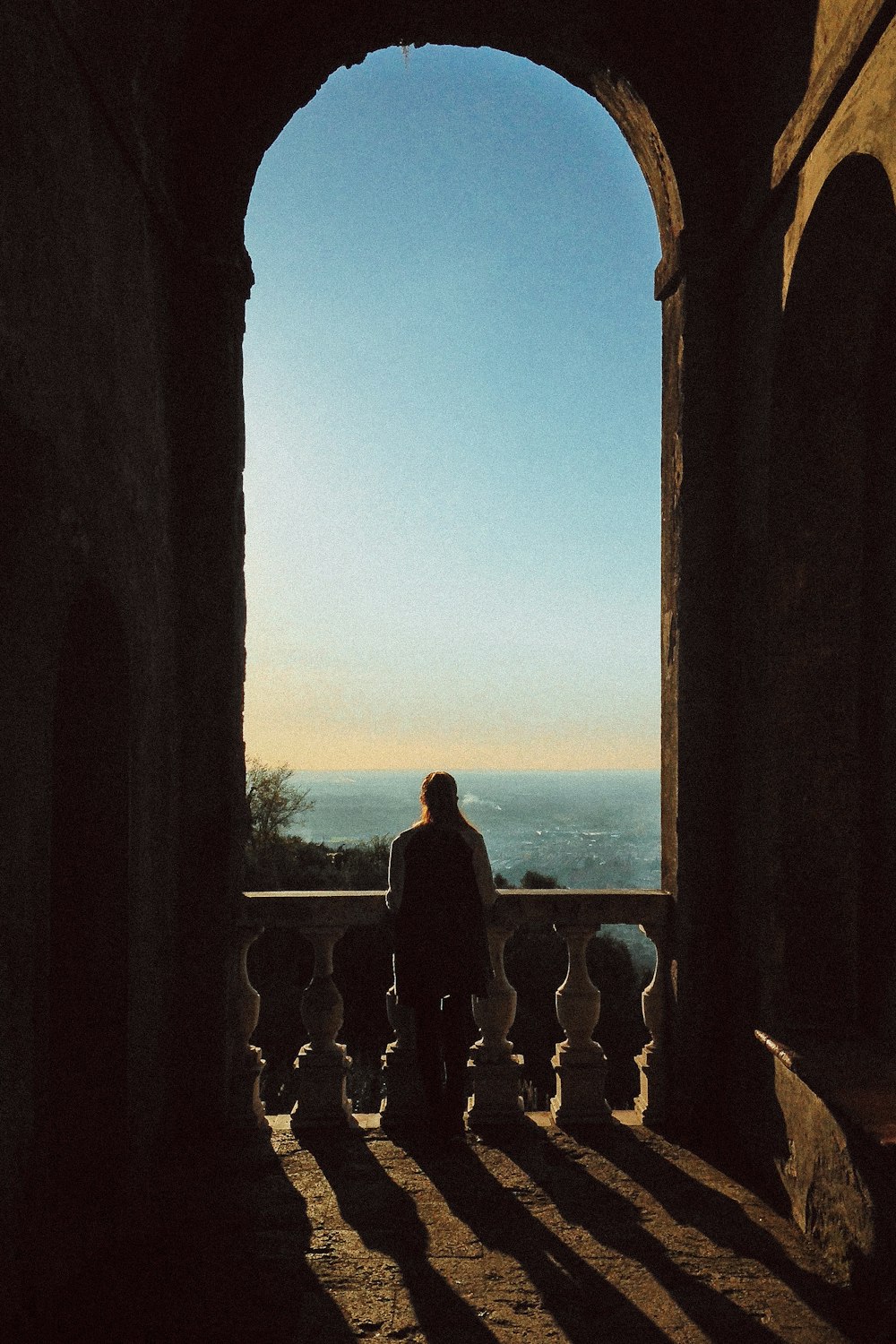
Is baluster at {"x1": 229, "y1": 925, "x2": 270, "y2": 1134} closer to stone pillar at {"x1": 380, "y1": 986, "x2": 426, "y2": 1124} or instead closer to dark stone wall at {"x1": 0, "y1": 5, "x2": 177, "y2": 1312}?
A: dark stone wall at {"x1": 0, "y1": 5, "x2": 177, "y2": 1312}

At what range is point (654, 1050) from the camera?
15.2ft

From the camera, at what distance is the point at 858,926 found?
13.2ft

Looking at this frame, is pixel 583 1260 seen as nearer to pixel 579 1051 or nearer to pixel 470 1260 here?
pixel 470 1260

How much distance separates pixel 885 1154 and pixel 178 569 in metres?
3.64

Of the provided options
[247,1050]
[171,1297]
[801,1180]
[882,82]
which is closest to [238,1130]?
[247,1050]

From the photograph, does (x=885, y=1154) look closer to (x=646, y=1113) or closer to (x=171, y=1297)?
(x=646, y=1113)

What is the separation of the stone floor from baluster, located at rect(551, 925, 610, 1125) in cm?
31

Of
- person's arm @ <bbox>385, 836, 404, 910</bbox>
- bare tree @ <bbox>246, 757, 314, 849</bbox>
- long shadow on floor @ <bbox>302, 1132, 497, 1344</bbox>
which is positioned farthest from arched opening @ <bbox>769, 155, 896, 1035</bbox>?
bare tree @ <bbox>246, 757, 314, 849</bbox>

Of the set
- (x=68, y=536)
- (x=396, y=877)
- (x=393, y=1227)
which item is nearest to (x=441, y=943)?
(x=396, y=877)

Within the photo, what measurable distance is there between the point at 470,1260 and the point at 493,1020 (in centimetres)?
137

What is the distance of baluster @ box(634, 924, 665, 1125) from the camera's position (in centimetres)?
454

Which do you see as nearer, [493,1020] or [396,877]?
[396,877]

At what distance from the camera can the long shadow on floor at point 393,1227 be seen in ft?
9.66

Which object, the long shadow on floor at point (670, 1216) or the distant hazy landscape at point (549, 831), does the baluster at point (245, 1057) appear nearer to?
the long shadow on floor at point (670, 1216)
